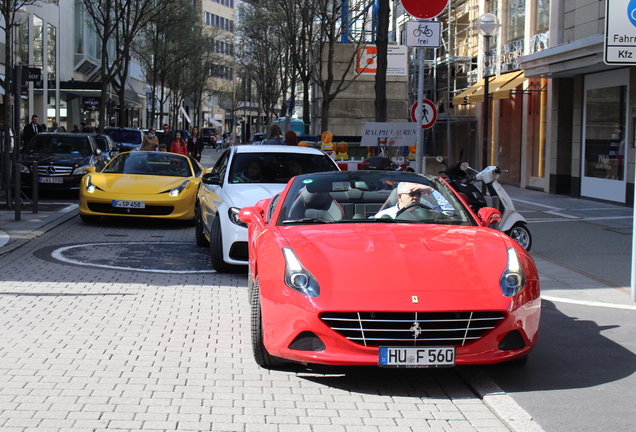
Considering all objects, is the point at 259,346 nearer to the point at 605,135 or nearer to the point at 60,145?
the point at 60,145

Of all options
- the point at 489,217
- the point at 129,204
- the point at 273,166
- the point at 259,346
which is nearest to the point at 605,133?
the point at 273,166

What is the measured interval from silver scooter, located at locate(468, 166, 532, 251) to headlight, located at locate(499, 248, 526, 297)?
235 inches

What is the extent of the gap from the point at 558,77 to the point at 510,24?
6211 millimetres

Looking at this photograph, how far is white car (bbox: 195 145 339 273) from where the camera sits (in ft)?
29.6

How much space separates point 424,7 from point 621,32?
4.82 m

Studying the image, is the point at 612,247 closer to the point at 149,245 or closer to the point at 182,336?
the point at 149,245

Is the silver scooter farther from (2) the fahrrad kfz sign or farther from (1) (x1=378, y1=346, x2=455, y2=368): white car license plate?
(1) (x1=378, y1=346, x2=455, y2=368): white car license plate

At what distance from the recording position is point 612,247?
11.9 m

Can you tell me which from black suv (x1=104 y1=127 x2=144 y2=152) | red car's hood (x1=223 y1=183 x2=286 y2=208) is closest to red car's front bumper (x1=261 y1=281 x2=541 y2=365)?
red car's hood (x1=223 y1=183 x2=286 y2=208)

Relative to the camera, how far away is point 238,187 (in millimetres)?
9844

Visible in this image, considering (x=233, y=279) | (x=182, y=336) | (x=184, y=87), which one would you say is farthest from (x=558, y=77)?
(x=184, y=87)

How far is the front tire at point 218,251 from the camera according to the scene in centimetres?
914

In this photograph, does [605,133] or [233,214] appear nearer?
[233,214]

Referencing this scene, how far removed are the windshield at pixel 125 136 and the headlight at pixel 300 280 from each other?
25833 millimetres
